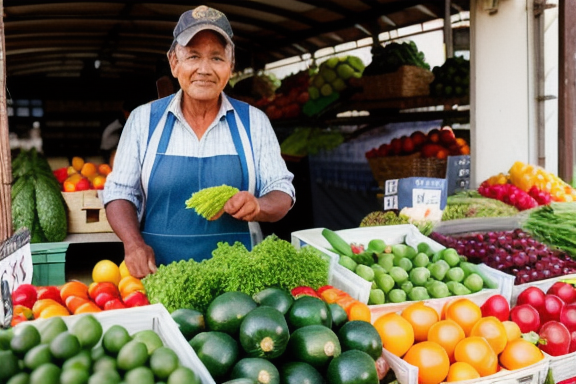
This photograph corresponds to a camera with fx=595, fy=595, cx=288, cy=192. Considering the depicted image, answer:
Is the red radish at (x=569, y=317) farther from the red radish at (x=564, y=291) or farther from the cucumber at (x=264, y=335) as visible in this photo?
the cucumber at (x=264, y=335)

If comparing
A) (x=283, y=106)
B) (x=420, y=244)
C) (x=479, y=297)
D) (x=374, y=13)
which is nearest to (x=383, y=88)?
(x=374, y=13)

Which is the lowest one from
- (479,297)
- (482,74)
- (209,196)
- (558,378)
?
(558,378)

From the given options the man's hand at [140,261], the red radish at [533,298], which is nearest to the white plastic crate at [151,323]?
the man's hand at [140,261]

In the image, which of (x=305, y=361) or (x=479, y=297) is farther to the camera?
(x=479, y=297)

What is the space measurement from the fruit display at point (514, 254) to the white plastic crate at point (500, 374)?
34.9 inches

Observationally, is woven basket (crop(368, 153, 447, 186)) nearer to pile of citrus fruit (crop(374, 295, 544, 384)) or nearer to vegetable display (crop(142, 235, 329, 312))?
pile of citrus fruit (crop(374, 295, 544, 384))

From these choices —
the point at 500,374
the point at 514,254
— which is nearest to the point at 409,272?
the point at 514,254

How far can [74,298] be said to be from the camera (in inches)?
92.8

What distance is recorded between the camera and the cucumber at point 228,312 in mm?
1984

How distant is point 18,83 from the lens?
36.0 feet

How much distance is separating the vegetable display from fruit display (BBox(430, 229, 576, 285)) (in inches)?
53.0

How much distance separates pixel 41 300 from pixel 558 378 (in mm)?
2123

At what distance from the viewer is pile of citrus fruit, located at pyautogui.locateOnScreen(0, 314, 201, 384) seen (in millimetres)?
Result: 1423

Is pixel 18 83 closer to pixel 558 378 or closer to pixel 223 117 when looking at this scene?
pixel 223 117
